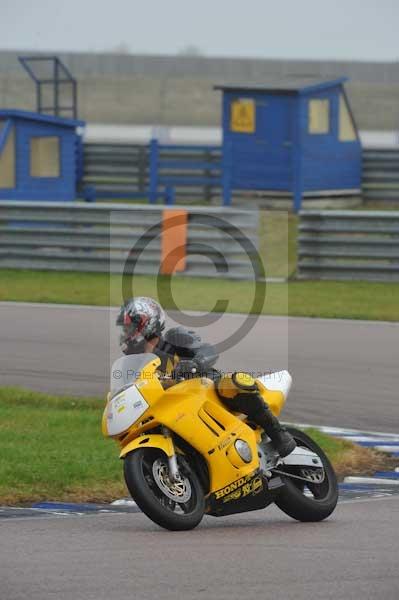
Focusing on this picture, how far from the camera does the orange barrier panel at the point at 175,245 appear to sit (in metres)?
18.1

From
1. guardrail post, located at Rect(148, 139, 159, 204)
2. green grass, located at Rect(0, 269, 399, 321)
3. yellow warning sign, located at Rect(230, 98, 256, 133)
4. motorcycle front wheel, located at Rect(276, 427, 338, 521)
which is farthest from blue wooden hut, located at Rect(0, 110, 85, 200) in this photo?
motorcycle front wheel, located at Rect(276, 427, 338, 521)

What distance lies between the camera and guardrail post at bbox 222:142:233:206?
26.1 metres

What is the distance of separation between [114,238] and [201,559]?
41.7ft

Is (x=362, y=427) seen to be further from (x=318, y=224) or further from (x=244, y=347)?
(x=318, y=224)

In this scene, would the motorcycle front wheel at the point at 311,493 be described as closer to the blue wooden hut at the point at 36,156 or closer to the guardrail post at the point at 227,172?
the blue wooden hut at the point at 36,156

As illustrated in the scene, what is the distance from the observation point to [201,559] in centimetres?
621

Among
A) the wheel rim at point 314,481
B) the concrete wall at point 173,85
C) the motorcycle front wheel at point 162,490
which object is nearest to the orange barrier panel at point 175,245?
the wheel rim at point 314,481

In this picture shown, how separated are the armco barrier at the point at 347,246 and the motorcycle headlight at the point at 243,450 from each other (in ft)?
35.8

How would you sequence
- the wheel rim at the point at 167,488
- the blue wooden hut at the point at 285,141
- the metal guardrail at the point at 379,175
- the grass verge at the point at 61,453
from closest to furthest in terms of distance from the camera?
the wheel rim at the point at 167,488, the grass verge at the point at 61,453, the blue wooden hut at the point at 285,141, the metal guardrail at the point at 379,175

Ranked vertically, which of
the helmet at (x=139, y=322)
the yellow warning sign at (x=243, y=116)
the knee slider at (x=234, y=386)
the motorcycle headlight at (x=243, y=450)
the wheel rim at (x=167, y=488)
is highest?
the yellow warning sign at (x=243, y=116)

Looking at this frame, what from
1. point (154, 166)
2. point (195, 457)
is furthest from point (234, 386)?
point (154, 166)

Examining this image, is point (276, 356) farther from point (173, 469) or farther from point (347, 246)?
point (173, 469)

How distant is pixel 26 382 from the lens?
12.1 m

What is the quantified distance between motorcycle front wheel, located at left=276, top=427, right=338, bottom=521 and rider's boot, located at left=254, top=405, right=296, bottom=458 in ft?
0.39
